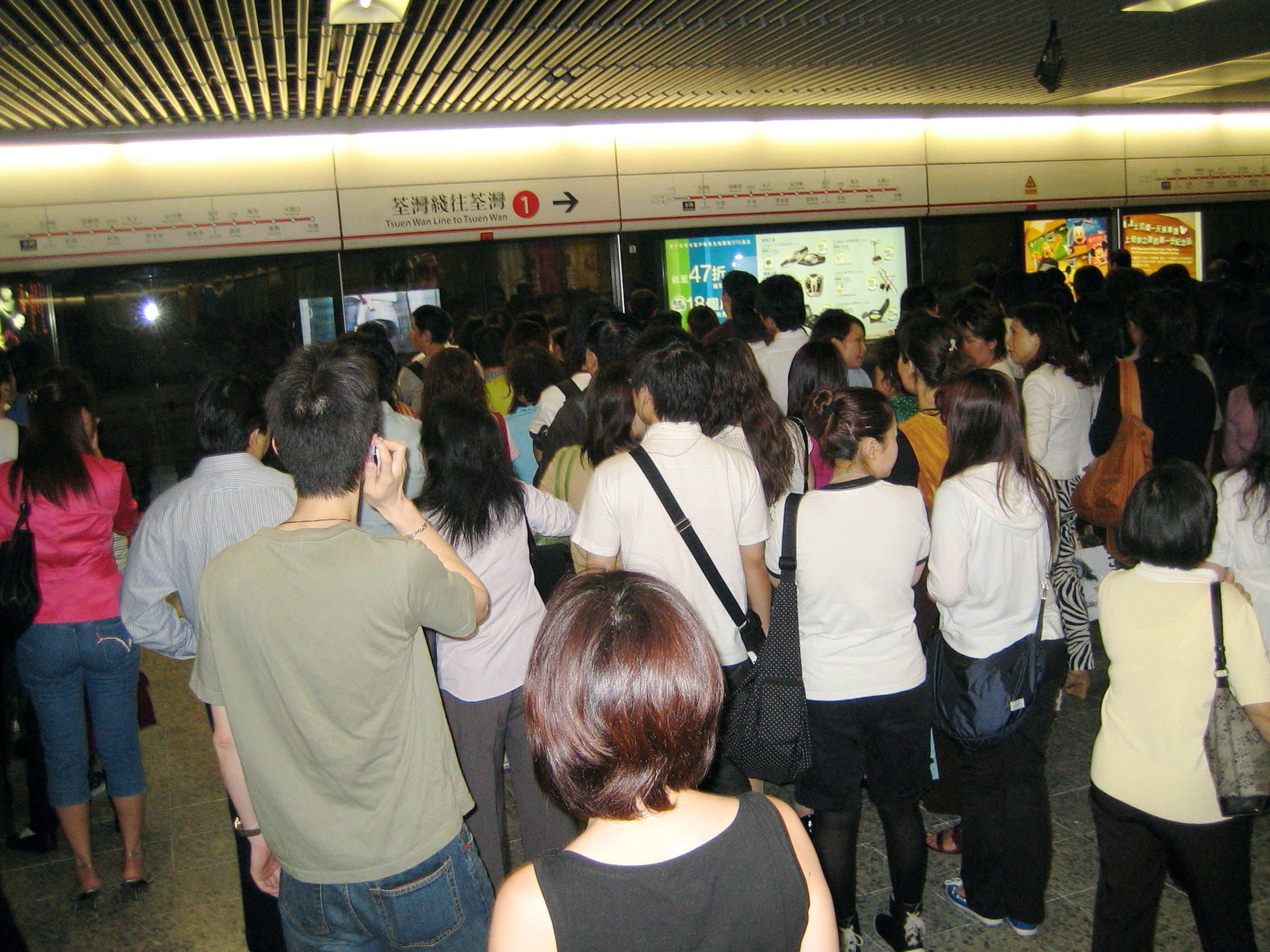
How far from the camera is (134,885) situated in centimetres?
342

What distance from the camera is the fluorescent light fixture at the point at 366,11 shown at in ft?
12.4

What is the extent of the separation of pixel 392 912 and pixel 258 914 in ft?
3.48

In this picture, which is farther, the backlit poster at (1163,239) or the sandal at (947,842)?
the backlit poster at (1163,239)

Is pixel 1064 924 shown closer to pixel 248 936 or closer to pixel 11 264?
pixel 248 936

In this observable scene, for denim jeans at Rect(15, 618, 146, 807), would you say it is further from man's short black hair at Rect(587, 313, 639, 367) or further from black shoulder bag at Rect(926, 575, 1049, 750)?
black shoulder bag at Rect(926, 575, 1049, 750)

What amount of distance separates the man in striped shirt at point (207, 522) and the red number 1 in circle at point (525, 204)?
4804 mm

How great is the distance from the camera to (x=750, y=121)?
7457 mm

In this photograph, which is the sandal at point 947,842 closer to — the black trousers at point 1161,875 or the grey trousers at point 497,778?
the black trousers at point 1161,875

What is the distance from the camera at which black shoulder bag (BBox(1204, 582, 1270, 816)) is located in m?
2.03

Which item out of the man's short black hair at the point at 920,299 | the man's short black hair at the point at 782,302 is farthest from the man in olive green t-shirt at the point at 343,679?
the man's short black hair at the point at 920,299

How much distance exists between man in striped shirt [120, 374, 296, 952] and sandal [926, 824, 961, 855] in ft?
6.92

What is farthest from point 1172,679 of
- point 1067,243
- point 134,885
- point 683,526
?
point 1067,243

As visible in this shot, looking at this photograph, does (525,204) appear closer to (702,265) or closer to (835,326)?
(702,265)

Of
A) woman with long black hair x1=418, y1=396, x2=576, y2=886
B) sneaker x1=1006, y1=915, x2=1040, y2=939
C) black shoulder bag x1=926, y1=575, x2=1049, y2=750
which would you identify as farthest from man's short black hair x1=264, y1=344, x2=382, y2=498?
sneaker x1=1006, y1=915, x2=1040, y2=939
